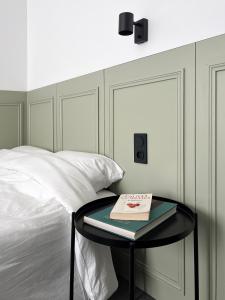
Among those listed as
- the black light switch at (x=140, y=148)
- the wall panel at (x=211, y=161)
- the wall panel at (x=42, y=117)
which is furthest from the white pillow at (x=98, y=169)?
the wall panel at (x=42, y=117)

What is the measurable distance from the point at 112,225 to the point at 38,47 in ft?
6.67

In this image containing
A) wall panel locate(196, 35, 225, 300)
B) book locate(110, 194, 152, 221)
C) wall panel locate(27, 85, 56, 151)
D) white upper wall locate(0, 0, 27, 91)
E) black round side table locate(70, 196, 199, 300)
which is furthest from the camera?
white upper wall locate(0, 0, 27, 91)

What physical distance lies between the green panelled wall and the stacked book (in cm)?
21

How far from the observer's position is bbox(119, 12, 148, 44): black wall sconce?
1.33 metres

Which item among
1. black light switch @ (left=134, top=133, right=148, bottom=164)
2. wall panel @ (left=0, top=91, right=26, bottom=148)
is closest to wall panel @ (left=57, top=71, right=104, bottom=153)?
black light switch @ (left=134, top=133, right=148, bottom=164)

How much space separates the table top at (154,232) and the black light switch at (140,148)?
36cm

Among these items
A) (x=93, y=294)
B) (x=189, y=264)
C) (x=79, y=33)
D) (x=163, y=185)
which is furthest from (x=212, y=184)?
(x=79, y=33)

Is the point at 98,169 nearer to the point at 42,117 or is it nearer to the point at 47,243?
the point at 47,243

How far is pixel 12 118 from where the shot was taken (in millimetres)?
2492

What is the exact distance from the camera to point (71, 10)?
1990 millimetres

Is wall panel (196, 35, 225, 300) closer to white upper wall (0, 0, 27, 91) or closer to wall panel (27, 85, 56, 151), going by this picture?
wall panel (27, 85, 56, 151)

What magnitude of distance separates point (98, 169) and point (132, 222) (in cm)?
60

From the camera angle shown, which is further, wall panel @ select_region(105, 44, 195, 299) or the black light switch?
the black light switch

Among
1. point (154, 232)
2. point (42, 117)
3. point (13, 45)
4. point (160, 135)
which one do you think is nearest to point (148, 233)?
point (154, 232)
